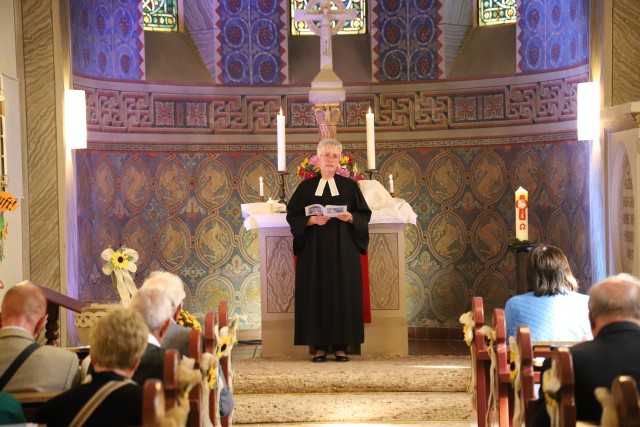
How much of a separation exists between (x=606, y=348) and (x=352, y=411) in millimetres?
3220

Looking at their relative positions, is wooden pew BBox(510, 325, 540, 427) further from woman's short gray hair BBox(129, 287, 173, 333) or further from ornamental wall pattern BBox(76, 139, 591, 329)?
ornamental wall pattern BBox(76, 139, 591, 329)

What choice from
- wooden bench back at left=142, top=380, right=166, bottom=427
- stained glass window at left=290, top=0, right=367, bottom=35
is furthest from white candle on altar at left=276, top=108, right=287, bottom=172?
wooden bench back at left=142, top=380, right=166, bottom=427

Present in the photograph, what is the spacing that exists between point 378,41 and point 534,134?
1.97m

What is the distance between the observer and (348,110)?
34.7 feet

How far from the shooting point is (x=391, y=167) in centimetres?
1041

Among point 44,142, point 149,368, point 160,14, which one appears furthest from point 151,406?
point 160,14

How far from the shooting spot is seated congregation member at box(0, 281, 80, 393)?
4.01 meters

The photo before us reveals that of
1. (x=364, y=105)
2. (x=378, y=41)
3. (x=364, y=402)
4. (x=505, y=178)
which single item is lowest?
(x=364, y=402)

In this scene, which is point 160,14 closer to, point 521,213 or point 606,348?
point 521,213

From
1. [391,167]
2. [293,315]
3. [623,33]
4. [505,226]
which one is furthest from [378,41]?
[293,315]

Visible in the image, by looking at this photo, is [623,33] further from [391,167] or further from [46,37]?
[46,37]

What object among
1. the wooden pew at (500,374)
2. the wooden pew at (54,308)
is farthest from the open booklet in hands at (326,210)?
the wooden pew at (500,374)

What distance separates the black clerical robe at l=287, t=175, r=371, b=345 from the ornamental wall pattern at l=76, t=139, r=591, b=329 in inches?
113

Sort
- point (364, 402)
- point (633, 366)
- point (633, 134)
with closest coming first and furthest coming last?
point (633, 366)
point (364, 402)
point (633, 134)
